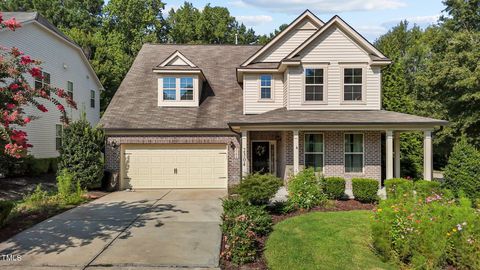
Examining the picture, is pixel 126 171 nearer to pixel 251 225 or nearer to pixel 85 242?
pixel 85 242

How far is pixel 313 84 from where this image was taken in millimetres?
14789

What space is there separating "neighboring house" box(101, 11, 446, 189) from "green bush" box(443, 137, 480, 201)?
5.66 ft

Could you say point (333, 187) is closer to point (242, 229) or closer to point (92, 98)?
point (242, 229)

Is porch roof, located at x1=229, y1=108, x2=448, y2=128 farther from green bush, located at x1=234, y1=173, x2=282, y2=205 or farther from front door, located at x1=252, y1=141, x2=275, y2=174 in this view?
green bush, located at x1=234, y1=173, x2=282, y2=205

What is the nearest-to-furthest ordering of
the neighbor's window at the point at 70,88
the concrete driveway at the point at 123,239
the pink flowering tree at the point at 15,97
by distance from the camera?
1. the pink flowering tree at the point at 15,97
2. the concrete driveway at the point at 123,239
3. the neighbor's window at the point at 70,88

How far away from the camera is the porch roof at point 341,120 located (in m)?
12.6

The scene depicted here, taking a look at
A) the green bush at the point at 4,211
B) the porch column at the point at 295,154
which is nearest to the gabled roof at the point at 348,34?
the porch column at the point at 295,154

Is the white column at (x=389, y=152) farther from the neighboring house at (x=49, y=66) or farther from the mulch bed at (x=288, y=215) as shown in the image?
the neighboring house at (x=49, y=66)

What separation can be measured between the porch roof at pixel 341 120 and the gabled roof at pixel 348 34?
255cm

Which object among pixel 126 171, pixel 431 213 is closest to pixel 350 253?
pixel 431 213

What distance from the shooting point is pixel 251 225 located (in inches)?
303

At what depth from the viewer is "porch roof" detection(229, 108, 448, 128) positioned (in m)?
12.6

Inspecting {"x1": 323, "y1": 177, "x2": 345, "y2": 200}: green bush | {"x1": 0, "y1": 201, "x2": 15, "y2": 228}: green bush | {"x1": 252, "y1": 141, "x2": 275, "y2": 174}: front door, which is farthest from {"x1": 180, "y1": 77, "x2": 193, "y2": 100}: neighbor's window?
{"x1": 0, "y1": 201, "x2": 15, "y2": 228}: green bush

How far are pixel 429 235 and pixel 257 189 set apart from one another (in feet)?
15.0
